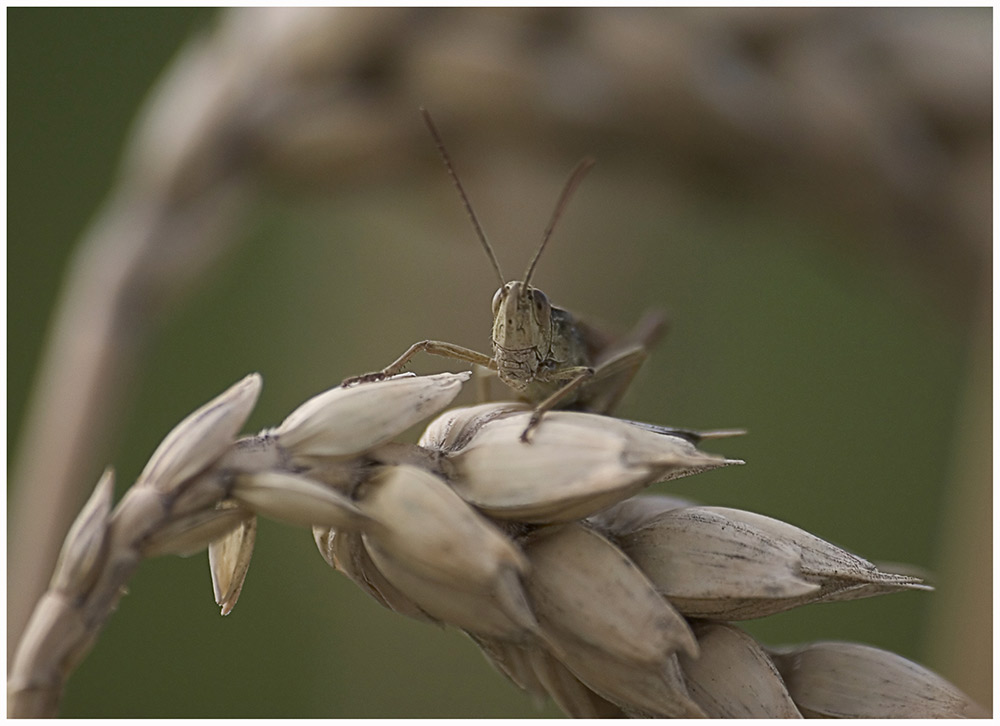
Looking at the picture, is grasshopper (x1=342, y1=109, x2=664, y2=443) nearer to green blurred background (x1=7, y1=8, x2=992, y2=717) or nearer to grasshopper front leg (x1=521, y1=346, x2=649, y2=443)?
grasshopper front leg (x1=521, y1=346, x2=649, y2=443)

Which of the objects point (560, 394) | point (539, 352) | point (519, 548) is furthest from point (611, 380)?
point (519, 548)

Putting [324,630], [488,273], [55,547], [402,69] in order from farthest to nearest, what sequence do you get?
[324,630]
[488,273]
[402,69]
[55,547]

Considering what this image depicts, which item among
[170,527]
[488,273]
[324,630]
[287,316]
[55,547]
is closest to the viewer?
[170,527]

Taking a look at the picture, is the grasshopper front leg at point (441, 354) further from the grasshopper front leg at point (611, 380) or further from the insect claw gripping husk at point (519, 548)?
the insect claw gripping husk at point (519, 548)

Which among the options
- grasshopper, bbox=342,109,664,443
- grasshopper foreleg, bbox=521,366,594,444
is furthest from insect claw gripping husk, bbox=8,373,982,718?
grasshopper, bbox=342,109,664,443

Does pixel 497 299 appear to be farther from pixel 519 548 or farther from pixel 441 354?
pixel 519 548

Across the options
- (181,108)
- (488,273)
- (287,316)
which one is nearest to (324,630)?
(287,316)

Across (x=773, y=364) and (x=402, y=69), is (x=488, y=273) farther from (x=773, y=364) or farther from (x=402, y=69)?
(x=773, y=364)
